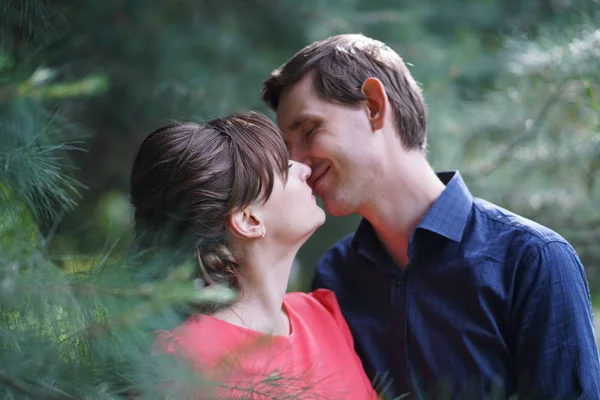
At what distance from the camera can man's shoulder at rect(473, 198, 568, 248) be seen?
4.33ft

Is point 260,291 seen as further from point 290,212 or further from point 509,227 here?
point 509,227

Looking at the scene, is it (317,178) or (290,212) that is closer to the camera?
(290,212)

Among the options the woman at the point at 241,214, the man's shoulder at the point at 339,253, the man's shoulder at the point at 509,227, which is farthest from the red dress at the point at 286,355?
the man's shoulder at the point at 509,227

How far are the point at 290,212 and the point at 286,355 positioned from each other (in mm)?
280

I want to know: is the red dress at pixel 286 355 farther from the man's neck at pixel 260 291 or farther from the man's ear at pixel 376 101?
the man's ear at pixel 376 101

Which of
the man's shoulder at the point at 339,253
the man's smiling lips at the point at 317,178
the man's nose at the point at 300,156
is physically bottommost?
the man's shoulder at the point at 339,253

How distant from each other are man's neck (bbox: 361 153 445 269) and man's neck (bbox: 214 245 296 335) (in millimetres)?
308

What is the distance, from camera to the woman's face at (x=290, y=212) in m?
1.33

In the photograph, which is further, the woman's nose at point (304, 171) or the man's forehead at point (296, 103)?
the man's forehead at point (296, 103)

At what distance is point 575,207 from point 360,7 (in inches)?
47.5

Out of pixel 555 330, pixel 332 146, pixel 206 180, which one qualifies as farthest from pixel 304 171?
pixel 555 330

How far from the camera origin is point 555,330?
4.00ft

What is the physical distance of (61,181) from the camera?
44.4 inches

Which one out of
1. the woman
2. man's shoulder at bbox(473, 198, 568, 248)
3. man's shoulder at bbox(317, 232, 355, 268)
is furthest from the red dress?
man's shoulder at bbox(473, 198, 568, 248)
